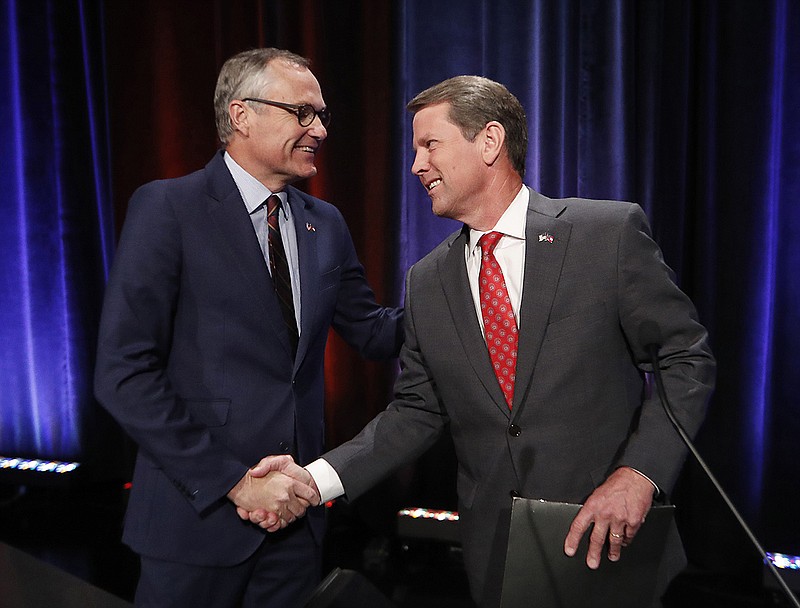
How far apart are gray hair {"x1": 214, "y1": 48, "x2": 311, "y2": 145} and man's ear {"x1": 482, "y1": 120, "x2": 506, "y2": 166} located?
1.86 ft

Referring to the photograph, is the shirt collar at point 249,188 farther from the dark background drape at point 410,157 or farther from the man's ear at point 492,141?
the dark background drape at point 410,157

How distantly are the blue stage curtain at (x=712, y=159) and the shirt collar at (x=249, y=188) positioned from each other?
132 centimetres

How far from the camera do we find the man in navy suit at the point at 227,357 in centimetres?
170

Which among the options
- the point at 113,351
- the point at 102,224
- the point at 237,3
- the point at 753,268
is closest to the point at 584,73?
the point at 753,268

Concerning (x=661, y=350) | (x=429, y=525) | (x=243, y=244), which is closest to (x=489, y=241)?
(x=661, y=350)

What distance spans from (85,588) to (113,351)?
1677 millimetres

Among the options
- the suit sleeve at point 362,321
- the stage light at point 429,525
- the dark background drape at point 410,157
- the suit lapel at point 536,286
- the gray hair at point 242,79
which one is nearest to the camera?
the suit lapel at point 536,286

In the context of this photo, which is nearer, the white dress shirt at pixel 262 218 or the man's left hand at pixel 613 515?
the man's left hand at pixel 613 515

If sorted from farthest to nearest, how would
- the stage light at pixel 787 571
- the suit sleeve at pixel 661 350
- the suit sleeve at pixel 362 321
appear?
the stage light at pixel 787 571
the suit sleeve at pixel 362 321
the suit sleeve at pixel 661 350

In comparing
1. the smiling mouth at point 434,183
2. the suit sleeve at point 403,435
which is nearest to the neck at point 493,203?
the smiling mouth at point 434,183

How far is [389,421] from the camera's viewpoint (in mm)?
1877

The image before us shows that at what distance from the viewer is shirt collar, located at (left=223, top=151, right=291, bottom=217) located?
1.92 meters

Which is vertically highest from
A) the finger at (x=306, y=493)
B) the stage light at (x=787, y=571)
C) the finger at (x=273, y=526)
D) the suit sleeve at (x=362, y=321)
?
the suit sleeve at (x=362, y=321)

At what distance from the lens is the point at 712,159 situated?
272cm
